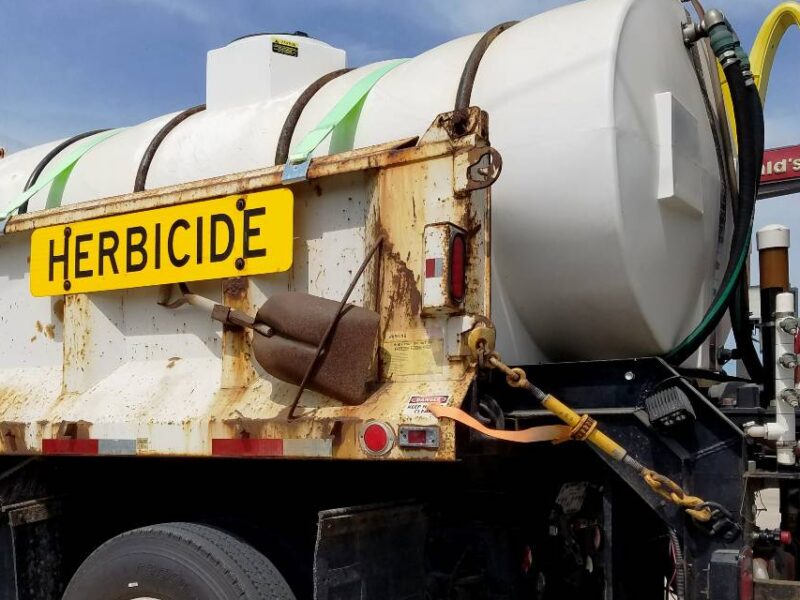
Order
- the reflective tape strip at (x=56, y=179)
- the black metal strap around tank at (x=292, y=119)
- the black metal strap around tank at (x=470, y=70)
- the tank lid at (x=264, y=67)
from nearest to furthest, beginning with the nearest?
the black metal strap around tank at (x=470, y=70)
the black metal strap around tank at (x=292, y=119)
the tank lid at (x=264, y=67)
the reflective tape strip at (x=56, y=179)

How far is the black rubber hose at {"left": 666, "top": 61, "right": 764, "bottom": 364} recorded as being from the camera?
3.21 m

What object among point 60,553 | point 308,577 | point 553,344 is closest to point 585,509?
point 553,344

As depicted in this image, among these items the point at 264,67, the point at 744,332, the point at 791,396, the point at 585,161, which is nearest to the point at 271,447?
the point at 585,161

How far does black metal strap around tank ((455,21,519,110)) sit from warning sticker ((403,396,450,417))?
94cm

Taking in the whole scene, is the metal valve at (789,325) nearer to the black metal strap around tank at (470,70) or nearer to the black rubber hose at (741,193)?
the black rubber hose at (741,193)

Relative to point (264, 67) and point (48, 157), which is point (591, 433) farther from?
point (48, 157)

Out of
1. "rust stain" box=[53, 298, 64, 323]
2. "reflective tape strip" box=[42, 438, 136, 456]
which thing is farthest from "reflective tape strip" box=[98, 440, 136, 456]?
"rust stain" box=[53, 298, 64, 323]

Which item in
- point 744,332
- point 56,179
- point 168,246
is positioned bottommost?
point 744,332

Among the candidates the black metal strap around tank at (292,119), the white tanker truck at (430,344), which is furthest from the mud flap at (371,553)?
the black metal strap around tank at (292,119)

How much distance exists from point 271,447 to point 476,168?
101cm

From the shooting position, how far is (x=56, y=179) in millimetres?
4082

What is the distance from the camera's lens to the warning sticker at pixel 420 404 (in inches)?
101

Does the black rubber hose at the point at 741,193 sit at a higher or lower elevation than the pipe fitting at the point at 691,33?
lower

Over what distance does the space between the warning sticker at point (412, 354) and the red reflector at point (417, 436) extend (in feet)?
0.75
